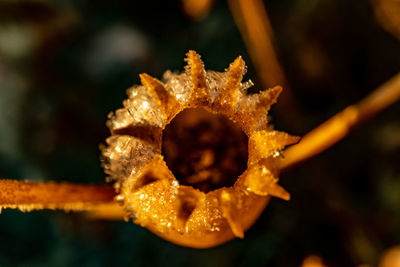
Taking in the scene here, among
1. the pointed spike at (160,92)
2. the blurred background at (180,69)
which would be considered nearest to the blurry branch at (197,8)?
the blurred background at (180,69)

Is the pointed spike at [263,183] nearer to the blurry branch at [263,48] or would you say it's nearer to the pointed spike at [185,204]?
the pointed spike at [185,204]

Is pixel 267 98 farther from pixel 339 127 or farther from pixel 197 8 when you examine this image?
pixel 197 8

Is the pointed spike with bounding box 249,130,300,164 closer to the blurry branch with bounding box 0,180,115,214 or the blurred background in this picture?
the blurry branch with bounding box 0,180,115,214

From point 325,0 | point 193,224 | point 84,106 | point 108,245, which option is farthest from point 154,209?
point 325,0

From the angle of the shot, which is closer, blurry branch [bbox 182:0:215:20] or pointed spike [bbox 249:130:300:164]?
pointed spike [bbox 249:130:300:164]

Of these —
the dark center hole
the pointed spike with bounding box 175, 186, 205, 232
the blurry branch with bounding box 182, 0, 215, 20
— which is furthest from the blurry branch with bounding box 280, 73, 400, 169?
the blurry branch with bounding box 182, 0, 215, 20

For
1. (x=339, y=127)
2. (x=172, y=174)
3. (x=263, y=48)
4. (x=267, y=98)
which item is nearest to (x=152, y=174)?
(x=172, y=174)
